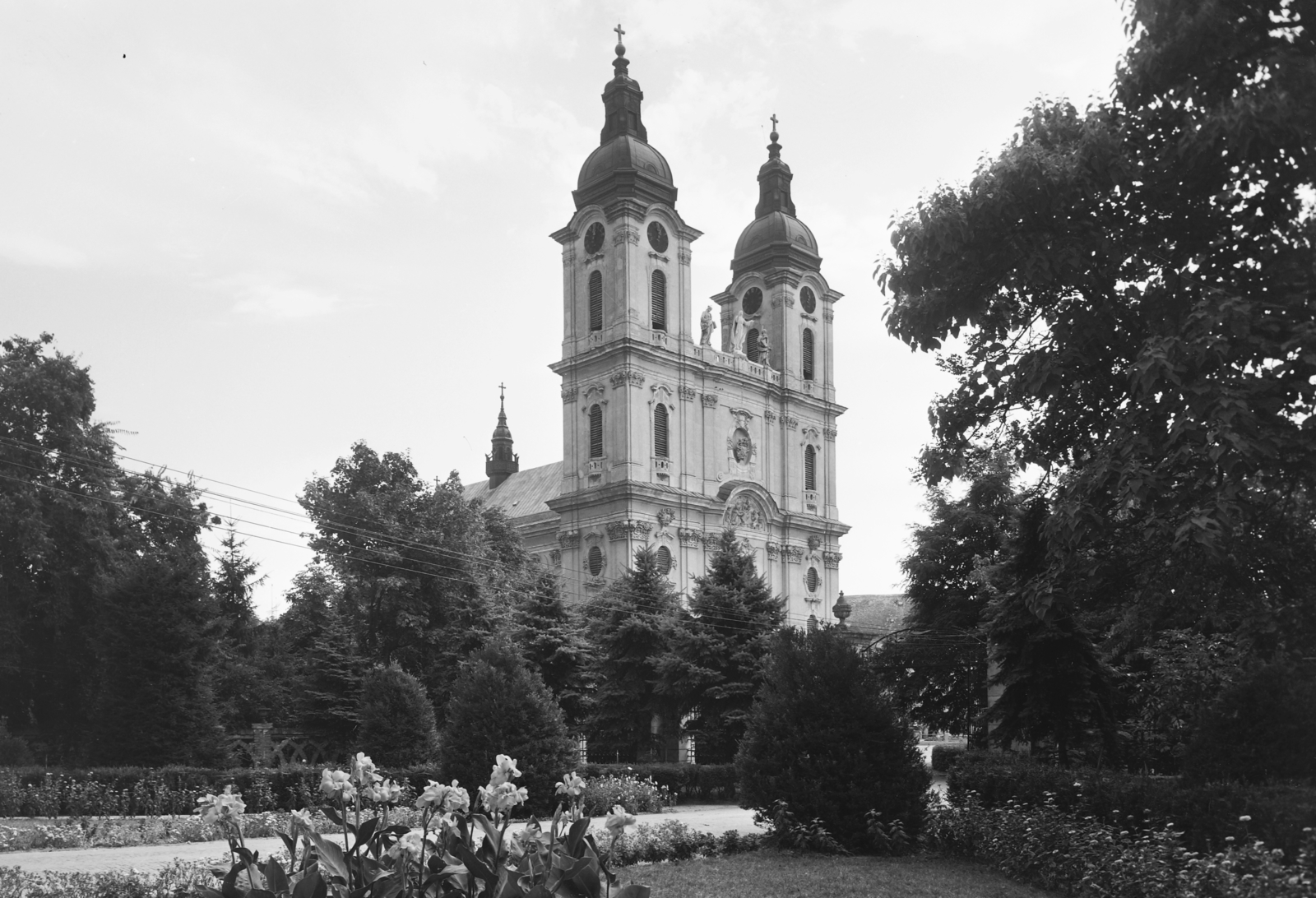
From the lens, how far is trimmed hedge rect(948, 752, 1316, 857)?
10336 millimetres

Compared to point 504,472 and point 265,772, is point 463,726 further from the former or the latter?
point 504,472

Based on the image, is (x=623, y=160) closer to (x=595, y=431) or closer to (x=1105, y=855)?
(x=595, y=431)

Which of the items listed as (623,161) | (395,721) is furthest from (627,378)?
(395,721)

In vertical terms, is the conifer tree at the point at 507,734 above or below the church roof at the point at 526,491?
below

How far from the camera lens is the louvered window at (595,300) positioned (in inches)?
2185

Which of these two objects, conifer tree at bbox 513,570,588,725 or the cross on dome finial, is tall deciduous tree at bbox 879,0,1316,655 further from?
the cross on dome finial

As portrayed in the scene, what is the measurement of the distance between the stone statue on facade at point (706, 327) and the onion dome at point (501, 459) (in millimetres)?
28221

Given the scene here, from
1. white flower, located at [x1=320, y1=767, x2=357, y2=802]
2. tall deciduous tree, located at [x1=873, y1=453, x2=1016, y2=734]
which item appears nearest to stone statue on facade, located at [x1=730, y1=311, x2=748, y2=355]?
tall deciduous tree, located at [x1=873, y1=453, x2=1016, y2=734]

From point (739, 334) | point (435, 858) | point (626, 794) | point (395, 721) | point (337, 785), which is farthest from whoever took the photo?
point (739, 334)

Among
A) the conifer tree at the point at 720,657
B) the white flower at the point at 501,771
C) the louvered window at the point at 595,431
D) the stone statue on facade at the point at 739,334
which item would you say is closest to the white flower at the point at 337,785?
the white flower at the point at 501,771

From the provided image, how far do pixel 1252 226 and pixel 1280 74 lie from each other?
64.1 inches

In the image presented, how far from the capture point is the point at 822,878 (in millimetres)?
12008

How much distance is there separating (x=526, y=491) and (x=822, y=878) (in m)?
61.8

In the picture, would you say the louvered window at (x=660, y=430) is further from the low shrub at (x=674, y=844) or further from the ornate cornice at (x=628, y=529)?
the low shrub at (x=674, y=844)
